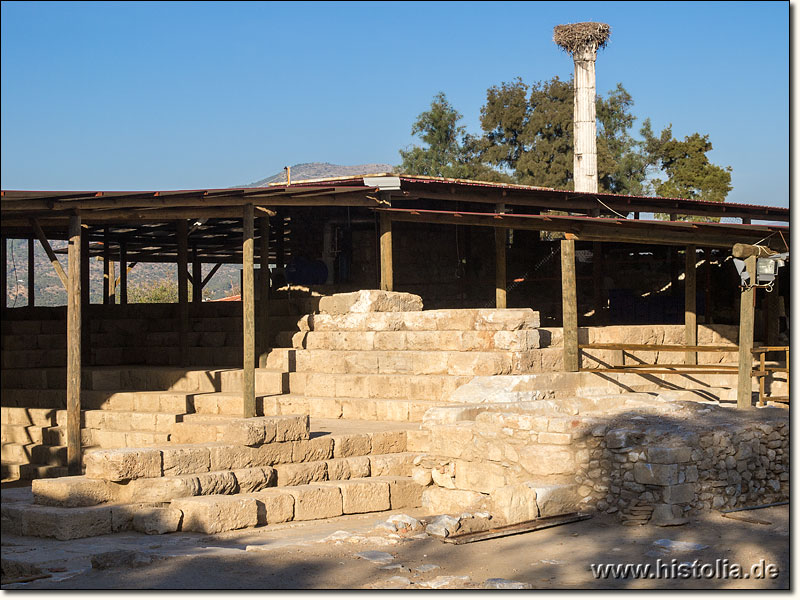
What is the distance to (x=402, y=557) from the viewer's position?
6.98m

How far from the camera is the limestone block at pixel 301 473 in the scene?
948cm

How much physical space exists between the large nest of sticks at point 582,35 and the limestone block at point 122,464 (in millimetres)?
23873

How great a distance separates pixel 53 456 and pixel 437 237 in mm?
8431

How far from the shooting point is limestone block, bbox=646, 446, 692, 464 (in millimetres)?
8039

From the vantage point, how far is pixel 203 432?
33.1 feet

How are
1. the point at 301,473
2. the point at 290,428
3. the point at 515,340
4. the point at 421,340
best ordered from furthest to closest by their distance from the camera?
the point at 421,340 → the point at 515,340 → the point at 290,428 → the point at 301,473

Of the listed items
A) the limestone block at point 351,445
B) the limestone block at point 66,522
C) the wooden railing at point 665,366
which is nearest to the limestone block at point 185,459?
the limestone block at point 66,522

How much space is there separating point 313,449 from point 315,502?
3.02 ft

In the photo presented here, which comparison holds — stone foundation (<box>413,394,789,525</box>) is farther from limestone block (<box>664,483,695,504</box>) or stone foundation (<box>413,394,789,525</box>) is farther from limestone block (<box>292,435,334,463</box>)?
limestone block (<box>292,435,334,463</box>)

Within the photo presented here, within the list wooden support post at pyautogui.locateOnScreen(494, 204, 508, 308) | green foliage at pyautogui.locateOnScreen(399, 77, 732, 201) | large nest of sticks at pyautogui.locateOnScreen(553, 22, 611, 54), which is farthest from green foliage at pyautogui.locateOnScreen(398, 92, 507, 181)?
wooden support post at pyautogui.locateOnScreen(494, 204, 508, 308)

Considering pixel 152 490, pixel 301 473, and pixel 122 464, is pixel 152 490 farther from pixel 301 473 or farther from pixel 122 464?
pixel 301 473

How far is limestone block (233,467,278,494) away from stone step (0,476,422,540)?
12 cm

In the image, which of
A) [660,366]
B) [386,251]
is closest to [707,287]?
[660,366]

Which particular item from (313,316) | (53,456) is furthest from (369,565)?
(313,316)
